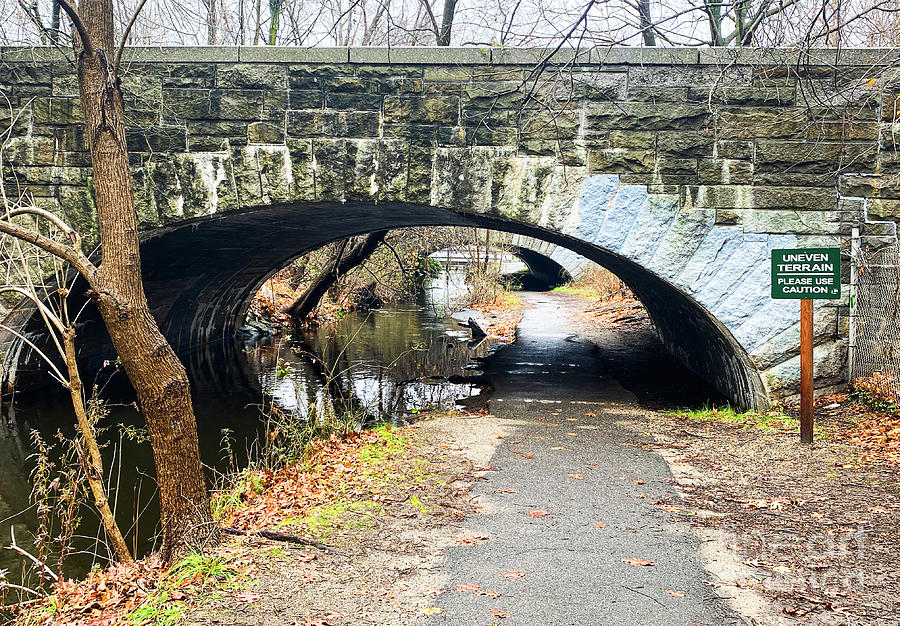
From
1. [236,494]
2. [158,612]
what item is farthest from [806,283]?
[158,612]

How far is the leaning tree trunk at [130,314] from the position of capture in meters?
4.81

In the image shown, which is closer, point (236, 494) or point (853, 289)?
point (236, 494)

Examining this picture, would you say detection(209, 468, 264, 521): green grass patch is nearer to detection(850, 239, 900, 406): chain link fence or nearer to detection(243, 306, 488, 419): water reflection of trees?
detection(243, 306, 488, 419): water reflection of trees

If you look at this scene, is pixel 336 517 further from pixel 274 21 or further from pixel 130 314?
pixel 274 21

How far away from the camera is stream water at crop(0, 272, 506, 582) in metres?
6.12

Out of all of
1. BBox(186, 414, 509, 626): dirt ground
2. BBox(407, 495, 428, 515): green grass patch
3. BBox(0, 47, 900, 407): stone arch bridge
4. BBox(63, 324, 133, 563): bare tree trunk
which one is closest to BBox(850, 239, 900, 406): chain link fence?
BBox(0, 47, 900, 407): stone arch bridge

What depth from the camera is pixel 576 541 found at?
4.08 m

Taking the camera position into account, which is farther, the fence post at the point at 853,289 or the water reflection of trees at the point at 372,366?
the water reflection of trees at the point at 372,366

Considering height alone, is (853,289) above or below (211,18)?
below

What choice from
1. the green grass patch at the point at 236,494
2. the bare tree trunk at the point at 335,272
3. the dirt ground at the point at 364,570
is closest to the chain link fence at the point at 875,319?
the dirt ground at the point at 364,570

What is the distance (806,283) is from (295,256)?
957 centimetres

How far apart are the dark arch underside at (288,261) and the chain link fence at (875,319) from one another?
87 cm

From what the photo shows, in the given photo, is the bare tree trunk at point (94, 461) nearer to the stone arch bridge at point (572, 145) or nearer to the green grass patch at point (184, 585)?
the green grass patch at point (184, 585)

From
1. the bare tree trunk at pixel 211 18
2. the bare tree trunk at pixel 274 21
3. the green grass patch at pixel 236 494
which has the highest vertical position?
the bare tree trunk at pixel 211 18
